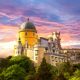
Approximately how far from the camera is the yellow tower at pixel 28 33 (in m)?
90.7

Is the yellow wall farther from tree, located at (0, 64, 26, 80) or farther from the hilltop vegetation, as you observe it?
tree, located at (0, 64, 26, 80)

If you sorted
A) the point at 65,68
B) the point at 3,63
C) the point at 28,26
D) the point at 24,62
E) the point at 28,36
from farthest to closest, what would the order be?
the point at 28,36 < the point at 28,26 < the point at 3,63 < the point at 24,62 < the point at 65,68

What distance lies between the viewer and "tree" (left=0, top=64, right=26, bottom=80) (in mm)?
67819

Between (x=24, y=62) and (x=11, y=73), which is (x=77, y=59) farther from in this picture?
(x=11, y=73)

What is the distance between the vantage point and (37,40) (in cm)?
8738

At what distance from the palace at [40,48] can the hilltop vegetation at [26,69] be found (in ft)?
9.69

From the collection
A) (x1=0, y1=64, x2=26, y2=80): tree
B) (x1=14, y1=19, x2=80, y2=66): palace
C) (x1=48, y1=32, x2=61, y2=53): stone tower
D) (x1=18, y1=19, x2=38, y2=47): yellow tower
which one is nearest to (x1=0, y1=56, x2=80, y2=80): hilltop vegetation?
(x1=0, y1=64, x2=26, y2=80): tree

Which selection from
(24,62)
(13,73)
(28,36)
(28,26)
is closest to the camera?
(13,73)

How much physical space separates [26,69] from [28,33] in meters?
15.2

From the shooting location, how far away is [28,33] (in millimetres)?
91000

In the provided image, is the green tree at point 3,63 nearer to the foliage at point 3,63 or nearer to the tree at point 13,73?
the foliage at point 3,63

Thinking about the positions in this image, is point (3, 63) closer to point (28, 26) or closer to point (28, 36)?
point (28, 36)

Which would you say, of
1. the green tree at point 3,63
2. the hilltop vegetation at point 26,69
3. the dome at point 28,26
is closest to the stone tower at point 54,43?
the dome at point 28,26

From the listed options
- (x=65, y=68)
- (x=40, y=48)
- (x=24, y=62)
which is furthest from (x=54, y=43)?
(x=65, y=68)
